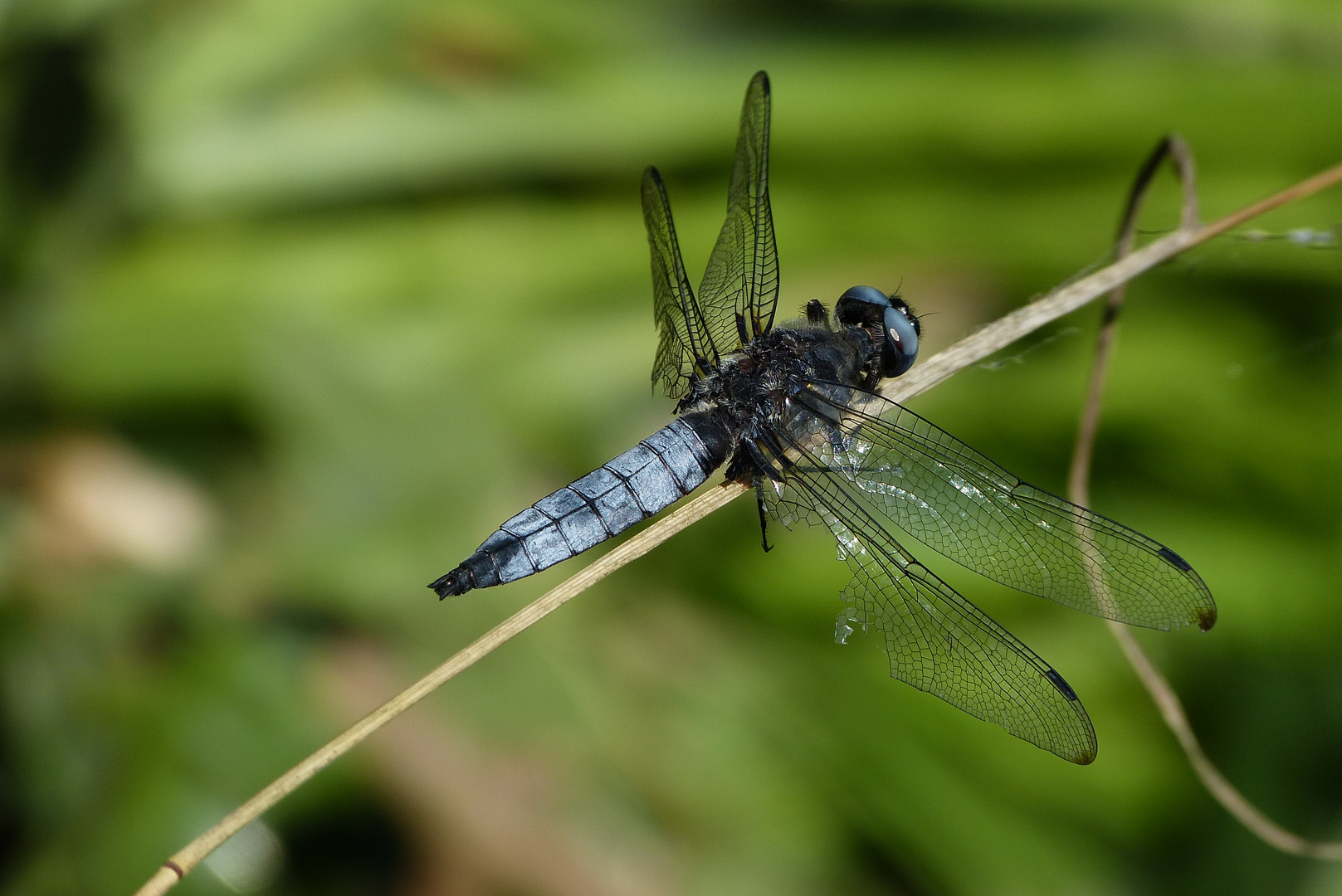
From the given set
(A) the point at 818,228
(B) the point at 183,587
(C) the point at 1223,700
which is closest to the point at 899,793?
(C) the point at 1223,700

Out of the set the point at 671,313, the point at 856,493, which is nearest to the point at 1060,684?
the point at 856,493

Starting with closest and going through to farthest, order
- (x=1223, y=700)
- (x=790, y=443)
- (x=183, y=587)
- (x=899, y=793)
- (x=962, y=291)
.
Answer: (x=790, y=443), (x=1223, y=700), (x=899, y=793), (x=183, y=587), (x=962, y=291)

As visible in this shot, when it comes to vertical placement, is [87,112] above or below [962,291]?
above

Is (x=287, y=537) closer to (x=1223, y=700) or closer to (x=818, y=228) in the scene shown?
(x=818, y=228)

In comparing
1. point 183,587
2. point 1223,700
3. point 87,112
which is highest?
point 87,112

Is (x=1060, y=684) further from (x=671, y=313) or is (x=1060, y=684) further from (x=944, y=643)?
(x=671, y=313)

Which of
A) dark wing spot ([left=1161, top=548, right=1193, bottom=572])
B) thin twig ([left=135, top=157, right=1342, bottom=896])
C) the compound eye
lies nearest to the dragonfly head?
the compound eye

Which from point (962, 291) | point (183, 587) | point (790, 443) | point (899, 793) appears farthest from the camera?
point (962, 291)

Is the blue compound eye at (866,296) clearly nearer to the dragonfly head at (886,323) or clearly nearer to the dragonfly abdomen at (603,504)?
the dragonfly head at (886,323)
